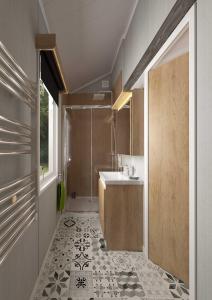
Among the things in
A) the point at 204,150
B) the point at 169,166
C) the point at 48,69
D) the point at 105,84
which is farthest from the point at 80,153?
the point at 204,150

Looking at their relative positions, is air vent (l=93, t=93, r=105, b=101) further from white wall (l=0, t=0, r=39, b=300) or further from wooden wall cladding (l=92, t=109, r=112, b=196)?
white wall (l=0, t=0, r=39, b=300)

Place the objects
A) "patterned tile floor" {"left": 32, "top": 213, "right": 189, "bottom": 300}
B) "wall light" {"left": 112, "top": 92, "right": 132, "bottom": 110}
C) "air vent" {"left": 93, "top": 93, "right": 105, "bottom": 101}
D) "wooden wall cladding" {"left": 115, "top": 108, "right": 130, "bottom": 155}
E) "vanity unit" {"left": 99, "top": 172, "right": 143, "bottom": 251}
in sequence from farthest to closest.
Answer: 1. "air vent" {"left": 93, "top": 93, "right": 105, "bottom": 101}
2. "wall light" {"left": 112, "top": 92, "right": 132, "bottom": 110}
3. "wooden wall cladding" {"left": 115, "top": 108, "right": 130, "bottom": 155}
4. "vanity unit" {"left": 99, "top": 172, "right": 143, "bottom": 251}
5. "patterned tile floor" {"left": 32, "top": 213, "right": 189, "bottom": 300}

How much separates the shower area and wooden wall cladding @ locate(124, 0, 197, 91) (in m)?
2.50

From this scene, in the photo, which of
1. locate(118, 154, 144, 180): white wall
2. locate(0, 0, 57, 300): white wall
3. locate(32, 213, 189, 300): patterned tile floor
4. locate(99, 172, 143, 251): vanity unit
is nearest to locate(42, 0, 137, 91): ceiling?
locate(0, 0, 57, 300): white wall

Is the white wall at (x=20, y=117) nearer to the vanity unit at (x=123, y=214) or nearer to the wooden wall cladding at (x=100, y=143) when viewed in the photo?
the vanity unit at (x=123, y=214)

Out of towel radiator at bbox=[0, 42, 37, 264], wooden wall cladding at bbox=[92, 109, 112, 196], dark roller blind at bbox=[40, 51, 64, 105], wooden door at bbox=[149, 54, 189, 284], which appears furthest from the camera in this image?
wooden wall cladding at bbox=[92, 109, 112, 196]

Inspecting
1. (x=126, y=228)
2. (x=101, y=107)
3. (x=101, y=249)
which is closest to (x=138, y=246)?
(x=126, y=228)

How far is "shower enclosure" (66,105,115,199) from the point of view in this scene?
529 centimetres

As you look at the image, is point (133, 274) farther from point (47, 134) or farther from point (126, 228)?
point (47, 134)

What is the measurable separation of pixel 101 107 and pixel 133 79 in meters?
2.34

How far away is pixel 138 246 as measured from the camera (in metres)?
2.82

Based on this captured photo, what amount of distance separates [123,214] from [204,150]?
5.82 feet

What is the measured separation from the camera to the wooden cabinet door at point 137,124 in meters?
3.05

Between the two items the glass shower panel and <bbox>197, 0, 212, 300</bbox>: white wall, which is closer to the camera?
<bbox>197, 0, 212, 300</bbox>: white wall
